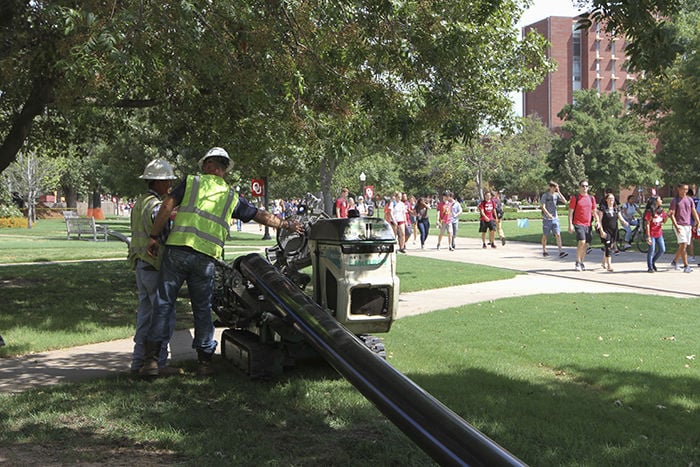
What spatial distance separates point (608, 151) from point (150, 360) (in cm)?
7391

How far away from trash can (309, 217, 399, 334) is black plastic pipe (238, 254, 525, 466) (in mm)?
568

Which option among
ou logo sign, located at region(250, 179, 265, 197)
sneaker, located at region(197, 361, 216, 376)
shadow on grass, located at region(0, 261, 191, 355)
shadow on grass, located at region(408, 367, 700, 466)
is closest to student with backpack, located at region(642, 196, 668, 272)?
shadow on grass, located at region(408, 367, 700, 466)

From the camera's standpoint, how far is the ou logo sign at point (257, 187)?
29.2 metres

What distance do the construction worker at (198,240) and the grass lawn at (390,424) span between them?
1.29 feet

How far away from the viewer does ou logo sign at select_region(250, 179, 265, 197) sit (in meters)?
29.2

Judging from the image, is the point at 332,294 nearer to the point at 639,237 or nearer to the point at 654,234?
the point at 654,234

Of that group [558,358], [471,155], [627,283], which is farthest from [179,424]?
[471,155]

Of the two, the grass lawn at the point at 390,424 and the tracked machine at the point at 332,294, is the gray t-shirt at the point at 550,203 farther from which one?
the tracked machine at the point at 332,294

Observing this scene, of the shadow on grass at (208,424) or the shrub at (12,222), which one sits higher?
the shrub at (12,222)

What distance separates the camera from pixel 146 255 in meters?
6.13

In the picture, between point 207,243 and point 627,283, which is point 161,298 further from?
point 627,283

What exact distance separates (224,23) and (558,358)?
539 centimetres

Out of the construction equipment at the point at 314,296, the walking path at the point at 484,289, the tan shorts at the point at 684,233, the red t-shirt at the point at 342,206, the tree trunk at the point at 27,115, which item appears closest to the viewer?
the construction equipment at the point at 314,296

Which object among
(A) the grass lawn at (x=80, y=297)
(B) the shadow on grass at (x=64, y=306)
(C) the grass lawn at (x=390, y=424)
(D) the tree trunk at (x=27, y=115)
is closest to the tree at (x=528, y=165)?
(A) the grass lawn at (x=80, y=297)
